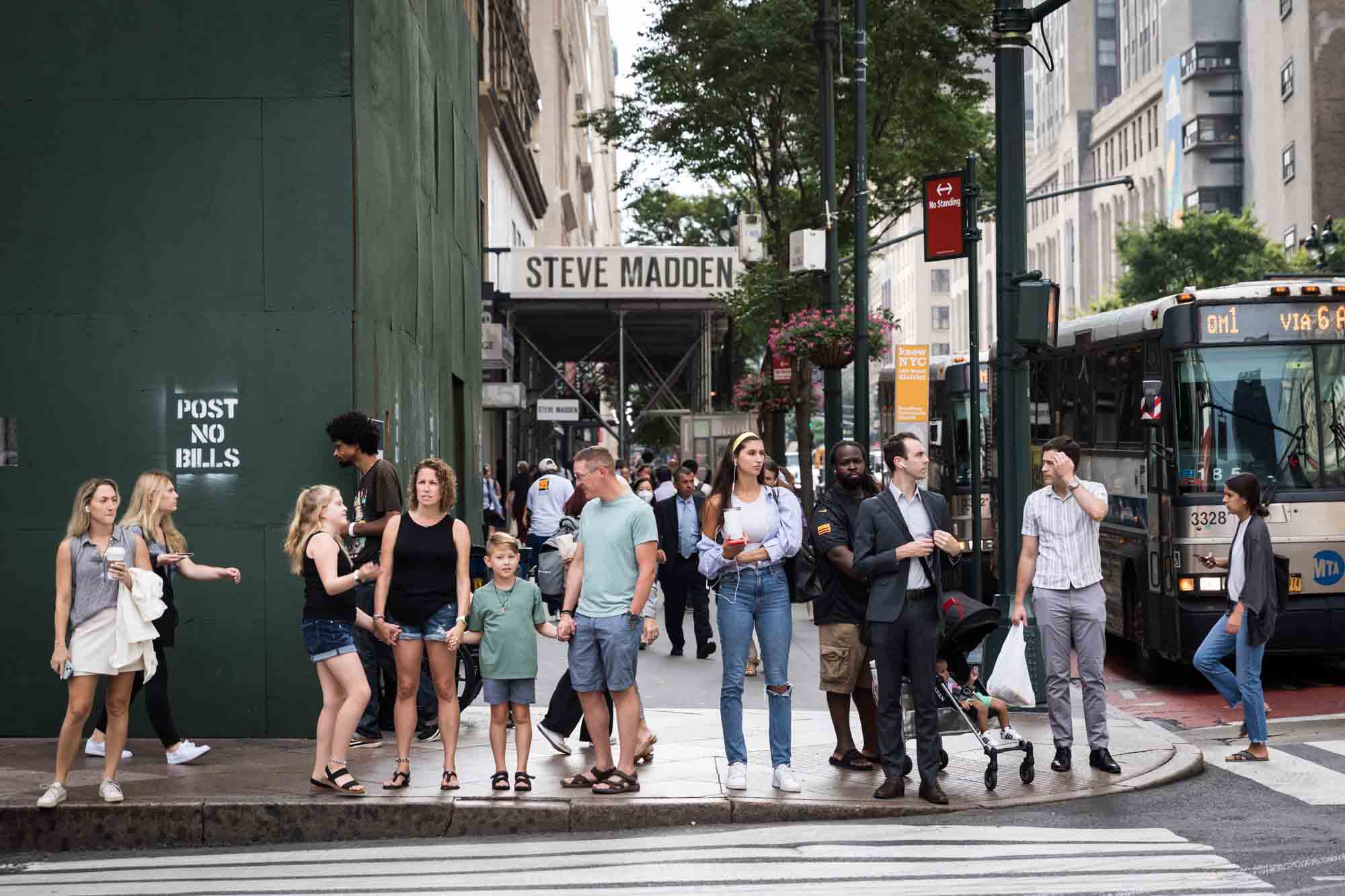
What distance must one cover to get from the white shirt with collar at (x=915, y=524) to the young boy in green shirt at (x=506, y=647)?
2.00 metres

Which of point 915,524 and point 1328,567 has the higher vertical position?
point 915,524

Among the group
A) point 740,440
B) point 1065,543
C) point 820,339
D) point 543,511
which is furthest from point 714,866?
point 820,339

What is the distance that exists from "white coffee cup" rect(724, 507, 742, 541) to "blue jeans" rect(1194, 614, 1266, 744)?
11.8 feet

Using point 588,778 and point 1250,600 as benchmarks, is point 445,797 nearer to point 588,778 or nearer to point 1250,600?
point 588,778

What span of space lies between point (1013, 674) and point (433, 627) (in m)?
3.18

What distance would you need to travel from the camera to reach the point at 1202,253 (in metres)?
61.7

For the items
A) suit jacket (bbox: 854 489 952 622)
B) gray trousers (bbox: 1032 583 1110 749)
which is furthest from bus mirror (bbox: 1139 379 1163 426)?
suit jacket (bbox: 854 489 952 622)

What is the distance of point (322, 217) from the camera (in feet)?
37.2

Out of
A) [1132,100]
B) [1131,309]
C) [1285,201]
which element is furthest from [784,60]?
[1132,100]

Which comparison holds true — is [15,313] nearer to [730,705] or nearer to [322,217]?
[322,217]

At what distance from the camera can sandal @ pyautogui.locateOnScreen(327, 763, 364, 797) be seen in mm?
9047

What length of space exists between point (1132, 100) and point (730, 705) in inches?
3903

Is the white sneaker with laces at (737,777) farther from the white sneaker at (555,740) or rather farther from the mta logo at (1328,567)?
the mta logo at (1328,567)

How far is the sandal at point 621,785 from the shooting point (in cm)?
923
